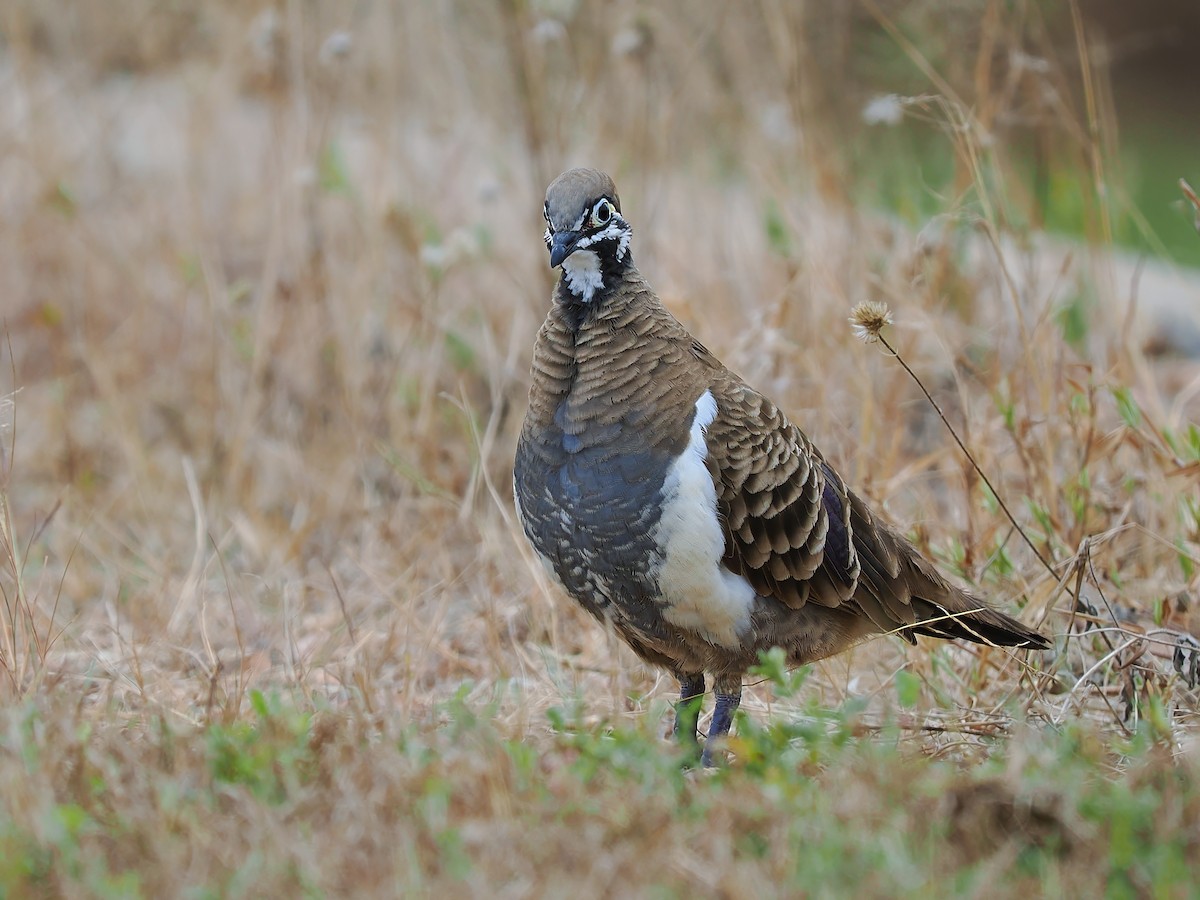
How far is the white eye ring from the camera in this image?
304cm

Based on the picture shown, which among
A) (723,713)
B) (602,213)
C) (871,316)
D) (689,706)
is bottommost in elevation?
(723,713)

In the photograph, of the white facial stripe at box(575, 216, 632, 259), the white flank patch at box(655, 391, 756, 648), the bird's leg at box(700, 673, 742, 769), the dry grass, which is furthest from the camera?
the bird's leg at box(700, 673, 742, 769)

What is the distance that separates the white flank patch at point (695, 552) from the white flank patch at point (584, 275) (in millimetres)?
362

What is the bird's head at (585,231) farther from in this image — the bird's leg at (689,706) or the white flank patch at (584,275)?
the bird's leg at (689,706)

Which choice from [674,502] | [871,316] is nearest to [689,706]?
[674,502]

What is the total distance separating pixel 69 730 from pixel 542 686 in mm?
1340

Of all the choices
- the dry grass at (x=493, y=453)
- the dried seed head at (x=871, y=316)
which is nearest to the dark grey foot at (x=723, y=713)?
the dry grass at (x=493, y=453)

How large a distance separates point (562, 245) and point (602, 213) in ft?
0.48

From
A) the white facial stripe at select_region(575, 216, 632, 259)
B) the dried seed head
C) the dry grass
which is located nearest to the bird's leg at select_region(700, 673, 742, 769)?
the dry grass

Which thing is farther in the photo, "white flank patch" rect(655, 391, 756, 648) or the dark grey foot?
the dark grey foot

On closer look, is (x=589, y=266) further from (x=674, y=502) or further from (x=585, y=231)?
(x=674, y=502)

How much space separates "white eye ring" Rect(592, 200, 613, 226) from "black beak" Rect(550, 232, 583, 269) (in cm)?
6

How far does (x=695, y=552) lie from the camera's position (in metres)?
2.92

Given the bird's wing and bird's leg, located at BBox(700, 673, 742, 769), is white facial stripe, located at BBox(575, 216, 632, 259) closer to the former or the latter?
the bird's wing
